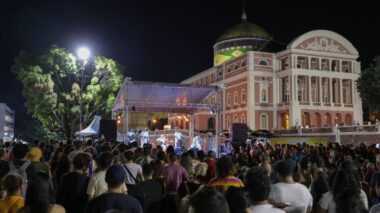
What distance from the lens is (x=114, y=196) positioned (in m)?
4.05

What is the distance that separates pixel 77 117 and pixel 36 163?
26.3m

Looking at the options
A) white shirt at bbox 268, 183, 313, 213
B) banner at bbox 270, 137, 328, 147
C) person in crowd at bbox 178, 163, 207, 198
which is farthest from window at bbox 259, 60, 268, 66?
white shirt at bbox 268, 183, 313, 213

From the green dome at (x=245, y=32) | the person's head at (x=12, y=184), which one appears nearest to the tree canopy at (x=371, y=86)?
the green dome at (x=245, y=32)

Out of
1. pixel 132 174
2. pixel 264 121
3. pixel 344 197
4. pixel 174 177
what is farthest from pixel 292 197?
pixel 264 121

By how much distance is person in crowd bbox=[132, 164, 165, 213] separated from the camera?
5473mm

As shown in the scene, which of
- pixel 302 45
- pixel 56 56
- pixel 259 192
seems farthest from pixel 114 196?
pixel 302 45

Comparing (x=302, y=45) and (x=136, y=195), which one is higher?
(x=302, y=45)

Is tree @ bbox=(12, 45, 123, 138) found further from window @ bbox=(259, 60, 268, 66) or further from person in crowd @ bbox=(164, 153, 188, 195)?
person in crowd @ bbox=(164, 153, 188, 195)

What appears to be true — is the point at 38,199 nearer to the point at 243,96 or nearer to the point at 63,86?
the point at 63,86

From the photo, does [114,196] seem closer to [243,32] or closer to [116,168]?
[116,168]

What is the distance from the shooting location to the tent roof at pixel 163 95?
20797mm

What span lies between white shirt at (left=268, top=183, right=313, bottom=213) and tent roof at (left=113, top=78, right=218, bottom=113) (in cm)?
1598

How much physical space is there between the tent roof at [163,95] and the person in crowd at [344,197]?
16.3 m

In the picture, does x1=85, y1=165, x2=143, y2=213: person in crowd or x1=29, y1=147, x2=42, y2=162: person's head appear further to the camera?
x1=29, y1=147, x2=42, y2=162: person's head
